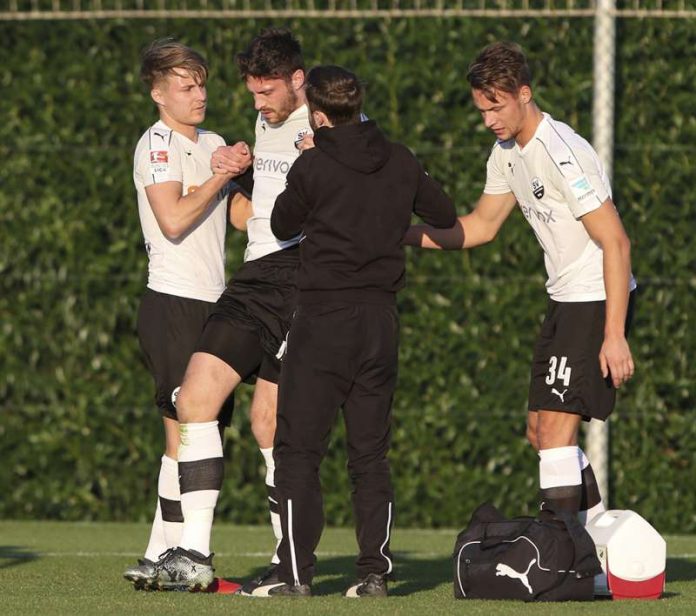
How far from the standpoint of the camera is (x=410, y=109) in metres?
10.0

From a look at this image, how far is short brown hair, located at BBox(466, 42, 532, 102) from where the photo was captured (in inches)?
265

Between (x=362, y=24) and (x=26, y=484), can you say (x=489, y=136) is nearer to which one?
(x=362, y=24)

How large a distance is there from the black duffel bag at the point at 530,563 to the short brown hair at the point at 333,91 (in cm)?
170

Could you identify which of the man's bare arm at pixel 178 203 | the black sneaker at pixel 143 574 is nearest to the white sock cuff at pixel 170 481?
the black sneaker at pixel 143 574

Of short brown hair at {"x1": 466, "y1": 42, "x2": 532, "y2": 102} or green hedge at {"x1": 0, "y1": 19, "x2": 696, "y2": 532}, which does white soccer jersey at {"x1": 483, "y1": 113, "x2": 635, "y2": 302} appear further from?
green hedge at {"x1": 0, "y1": 19, "x2": 696, "y2": 532}

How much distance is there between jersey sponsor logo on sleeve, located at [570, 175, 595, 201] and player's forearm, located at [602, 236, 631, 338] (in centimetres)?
21

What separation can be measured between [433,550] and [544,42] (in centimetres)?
309

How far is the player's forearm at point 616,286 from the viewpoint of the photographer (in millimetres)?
6527

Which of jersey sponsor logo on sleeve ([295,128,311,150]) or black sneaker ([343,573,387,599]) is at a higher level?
jersey sponsor logo on sleeve ([295,128,311,150])

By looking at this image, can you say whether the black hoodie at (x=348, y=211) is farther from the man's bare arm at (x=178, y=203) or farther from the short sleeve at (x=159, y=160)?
the short sleeve at (x=159, y=160)

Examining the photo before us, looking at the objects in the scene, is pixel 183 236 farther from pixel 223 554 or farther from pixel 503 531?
pixel 223 554

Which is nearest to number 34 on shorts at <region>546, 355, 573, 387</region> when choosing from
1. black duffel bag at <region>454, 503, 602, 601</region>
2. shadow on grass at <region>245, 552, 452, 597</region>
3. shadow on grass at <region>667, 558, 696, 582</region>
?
black duffel bag at <region>454, 503, 602, 601</region>

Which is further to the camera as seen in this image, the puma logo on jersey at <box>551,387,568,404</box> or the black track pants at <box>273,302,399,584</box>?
the puma logo on jersey at <box>551,387,568,404</box>

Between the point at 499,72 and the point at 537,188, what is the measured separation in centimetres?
49
